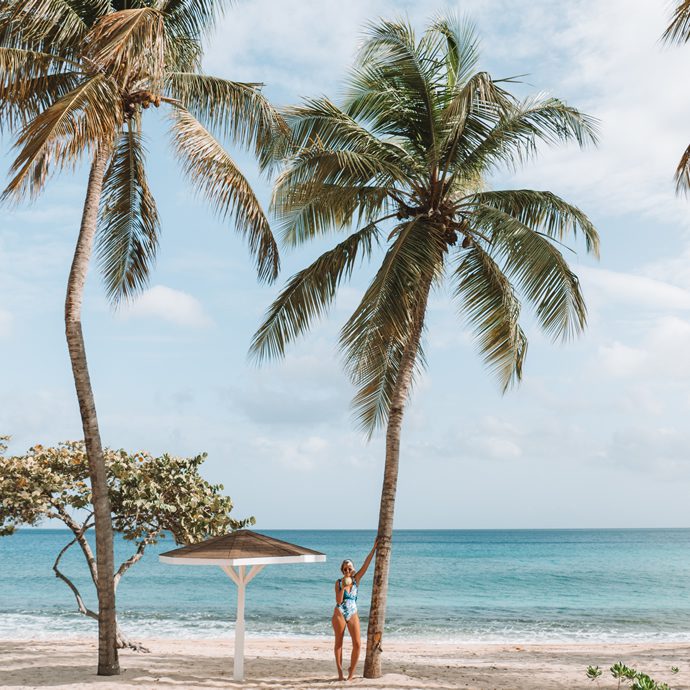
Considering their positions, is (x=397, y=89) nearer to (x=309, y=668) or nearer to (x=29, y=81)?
(x=29, y=81)

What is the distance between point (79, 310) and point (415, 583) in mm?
33368

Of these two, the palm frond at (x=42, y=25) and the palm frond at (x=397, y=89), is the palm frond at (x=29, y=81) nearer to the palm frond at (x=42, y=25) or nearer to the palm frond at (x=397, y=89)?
the palm frond at (x=42, y=25)

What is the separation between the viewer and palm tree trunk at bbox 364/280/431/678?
10.0 m

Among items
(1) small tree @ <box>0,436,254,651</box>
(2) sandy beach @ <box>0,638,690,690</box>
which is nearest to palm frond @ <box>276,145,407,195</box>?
(1) small tree @ <box>0,436,254,651</box>

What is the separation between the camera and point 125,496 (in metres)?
11.8

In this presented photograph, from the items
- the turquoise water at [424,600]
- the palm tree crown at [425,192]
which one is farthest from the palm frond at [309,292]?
the turquoise water at [424,600]

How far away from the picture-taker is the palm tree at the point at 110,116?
340 inches

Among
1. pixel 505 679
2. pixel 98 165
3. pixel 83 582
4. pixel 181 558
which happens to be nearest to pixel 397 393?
pixel 181 558

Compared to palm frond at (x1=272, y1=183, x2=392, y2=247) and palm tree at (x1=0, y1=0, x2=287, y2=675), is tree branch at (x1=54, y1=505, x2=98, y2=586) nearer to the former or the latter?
palm tree at (x1=0, y1=0, x2=287, y2=675)

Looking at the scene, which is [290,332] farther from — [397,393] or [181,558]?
[181,558]

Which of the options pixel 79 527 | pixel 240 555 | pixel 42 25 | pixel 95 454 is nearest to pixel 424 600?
pixel 79 527

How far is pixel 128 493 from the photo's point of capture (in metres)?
11.7

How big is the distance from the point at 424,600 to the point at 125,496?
75.1 feet

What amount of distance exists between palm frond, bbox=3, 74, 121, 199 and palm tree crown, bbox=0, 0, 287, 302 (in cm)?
1
